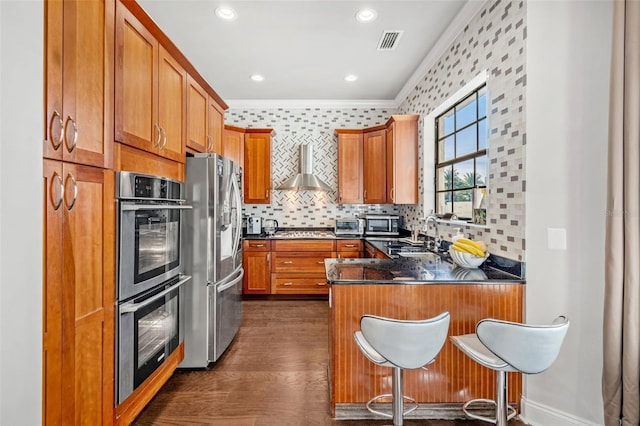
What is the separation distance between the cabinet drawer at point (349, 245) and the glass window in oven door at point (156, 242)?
7.85ft

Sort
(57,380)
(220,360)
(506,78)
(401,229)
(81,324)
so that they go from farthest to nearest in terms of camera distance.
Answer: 1. (401,229)
2. (220,360)
3. (506,78)
4. (81,324)
5. (57,380)

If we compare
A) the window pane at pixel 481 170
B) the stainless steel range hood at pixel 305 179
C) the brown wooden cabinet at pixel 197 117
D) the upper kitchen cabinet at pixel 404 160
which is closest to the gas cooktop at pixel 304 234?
the stainless steel range hood at pixel 305 179

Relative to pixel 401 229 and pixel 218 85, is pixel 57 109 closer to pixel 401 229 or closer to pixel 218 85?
pixel 218 85

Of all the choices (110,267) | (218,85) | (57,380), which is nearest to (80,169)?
(110,267)

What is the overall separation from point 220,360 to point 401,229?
9.83 feet

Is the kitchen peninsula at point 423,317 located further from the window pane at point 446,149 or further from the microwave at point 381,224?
the microwave at point 381,224

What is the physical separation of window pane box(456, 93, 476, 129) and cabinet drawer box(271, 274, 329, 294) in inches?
101

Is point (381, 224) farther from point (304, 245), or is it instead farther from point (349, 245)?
A: point (304, 245)

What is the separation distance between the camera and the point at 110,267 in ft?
4.93

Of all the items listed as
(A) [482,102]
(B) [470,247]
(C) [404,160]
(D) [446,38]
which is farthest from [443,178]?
(B) [470,247]

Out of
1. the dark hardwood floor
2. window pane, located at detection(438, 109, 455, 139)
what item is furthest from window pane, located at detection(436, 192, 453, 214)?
the dark hardwood floor

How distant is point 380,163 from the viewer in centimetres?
425

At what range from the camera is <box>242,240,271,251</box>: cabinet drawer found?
4184 mm

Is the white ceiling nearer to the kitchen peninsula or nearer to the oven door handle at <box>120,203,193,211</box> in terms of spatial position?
the oven door handle at <box>120,203,193,211</box>
